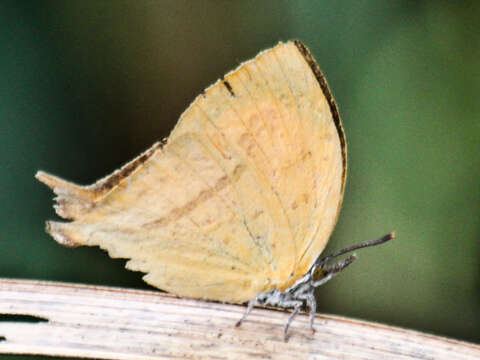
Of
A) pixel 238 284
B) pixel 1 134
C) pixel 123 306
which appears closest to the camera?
pixel 123 306

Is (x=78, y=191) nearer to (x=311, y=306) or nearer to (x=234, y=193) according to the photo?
(x=234, y=193)

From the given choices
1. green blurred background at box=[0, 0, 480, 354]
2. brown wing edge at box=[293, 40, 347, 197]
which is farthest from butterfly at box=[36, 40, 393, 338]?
green blurred background at box=[0, 0, 480, 354]

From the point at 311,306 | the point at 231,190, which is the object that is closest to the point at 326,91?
the point at 231,190

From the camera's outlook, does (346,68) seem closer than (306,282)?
No

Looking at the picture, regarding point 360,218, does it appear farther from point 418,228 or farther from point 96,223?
point 96,223

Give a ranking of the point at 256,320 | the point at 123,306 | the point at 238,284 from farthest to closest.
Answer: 1. the point at 238,284
2. the point at 256,320
3. the point at 123,306

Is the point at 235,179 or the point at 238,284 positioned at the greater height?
the point at 235,179

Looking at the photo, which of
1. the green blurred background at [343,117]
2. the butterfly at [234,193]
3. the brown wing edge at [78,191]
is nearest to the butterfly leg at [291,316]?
the butterfly at [234,193]

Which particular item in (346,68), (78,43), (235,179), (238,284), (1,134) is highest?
(78,43)

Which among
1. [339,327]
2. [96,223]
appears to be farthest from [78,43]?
[339,327]
